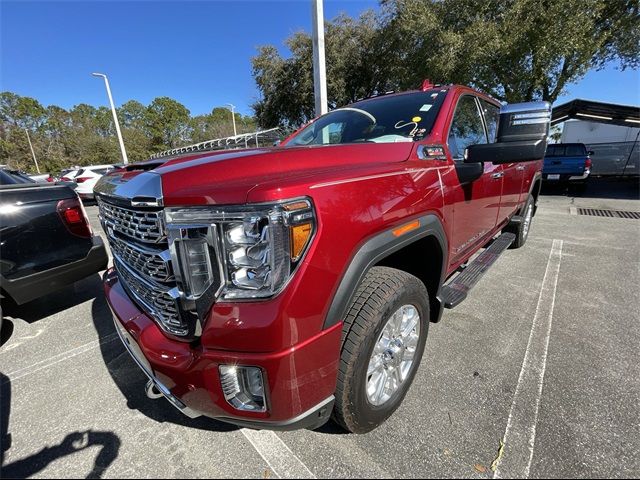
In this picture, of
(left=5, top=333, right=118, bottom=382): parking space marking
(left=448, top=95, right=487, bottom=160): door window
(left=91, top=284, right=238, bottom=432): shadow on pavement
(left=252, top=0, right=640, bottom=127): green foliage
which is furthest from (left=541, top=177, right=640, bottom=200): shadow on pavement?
(left=5, top=333, right=118, bottom=382): parking space marking

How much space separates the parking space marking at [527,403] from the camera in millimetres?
1620

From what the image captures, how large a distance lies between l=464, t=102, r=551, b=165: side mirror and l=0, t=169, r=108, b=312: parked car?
351cm

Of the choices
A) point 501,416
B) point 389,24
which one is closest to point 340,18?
point 389,24

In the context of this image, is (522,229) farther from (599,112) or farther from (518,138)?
(599,112)

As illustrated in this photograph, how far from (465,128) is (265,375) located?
2.57 metres

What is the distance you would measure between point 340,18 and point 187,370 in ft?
67.5

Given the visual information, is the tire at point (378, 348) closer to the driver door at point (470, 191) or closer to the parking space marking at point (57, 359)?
the driver door at point (470, 191)

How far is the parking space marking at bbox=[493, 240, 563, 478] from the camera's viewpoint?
1620 millimetres

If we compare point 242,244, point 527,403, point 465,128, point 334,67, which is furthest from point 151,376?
point 334,67

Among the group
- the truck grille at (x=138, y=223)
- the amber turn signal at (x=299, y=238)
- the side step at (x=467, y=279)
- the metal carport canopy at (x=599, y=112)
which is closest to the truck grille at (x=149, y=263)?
the truck grille at (x=138, y=223)

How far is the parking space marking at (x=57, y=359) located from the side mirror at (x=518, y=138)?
3.30 metres

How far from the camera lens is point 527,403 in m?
2.01

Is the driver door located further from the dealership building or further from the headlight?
the dealership building

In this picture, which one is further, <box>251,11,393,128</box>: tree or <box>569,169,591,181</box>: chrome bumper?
<box>251,11,393,128</box>: tree
